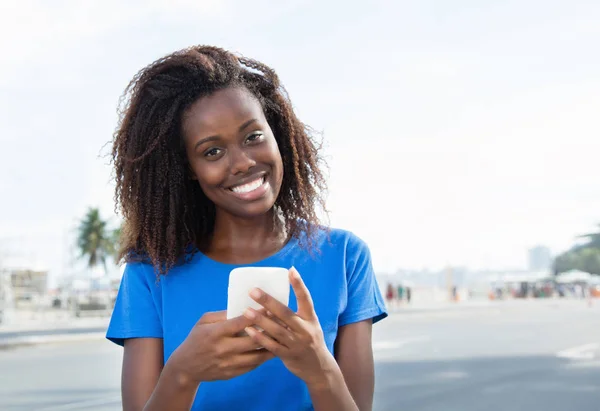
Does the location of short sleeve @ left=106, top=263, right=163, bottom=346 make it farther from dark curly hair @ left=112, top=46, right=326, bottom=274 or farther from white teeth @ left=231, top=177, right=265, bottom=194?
white teeth @ left=231, top=177, right=265, bottom=194

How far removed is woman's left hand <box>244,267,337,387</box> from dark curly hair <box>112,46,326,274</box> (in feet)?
1.58

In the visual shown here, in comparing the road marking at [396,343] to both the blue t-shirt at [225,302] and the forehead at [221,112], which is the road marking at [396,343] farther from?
the forehead at [221,112]

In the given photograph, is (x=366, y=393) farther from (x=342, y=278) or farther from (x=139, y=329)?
(x=139, y=329)

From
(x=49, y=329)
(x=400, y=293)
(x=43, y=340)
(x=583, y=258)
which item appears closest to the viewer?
(x=43, y=340)

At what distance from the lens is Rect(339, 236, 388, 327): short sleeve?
212cm

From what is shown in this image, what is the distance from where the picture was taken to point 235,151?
6.91ft

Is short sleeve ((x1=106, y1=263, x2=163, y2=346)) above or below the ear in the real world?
below

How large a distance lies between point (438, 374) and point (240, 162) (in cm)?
1159

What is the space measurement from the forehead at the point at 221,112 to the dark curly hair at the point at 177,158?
3cm

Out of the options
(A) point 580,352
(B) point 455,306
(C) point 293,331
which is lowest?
(A) point 580,352

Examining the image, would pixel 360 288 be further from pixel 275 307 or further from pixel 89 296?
pixel 89 296

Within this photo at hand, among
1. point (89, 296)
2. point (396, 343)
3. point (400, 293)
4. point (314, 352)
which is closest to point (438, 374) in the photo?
point (396, 343)

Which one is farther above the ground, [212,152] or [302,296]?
[212,152]

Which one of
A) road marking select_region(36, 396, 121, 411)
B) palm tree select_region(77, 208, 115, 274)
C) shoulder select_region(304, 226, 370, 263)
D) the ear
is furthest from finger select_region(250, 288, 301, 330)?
palm tree select_region(77, 208, 115, 274)
